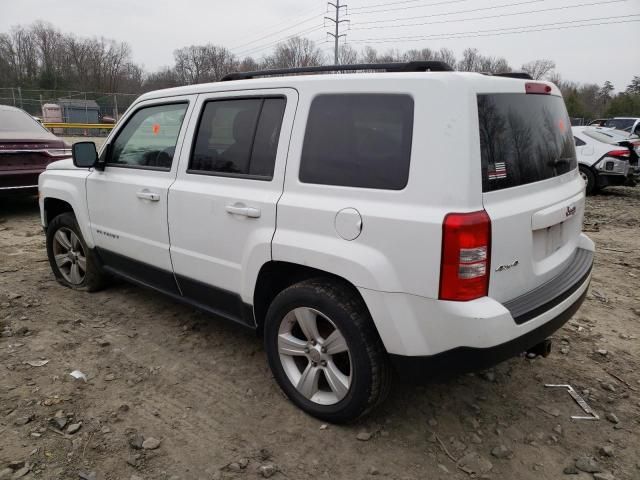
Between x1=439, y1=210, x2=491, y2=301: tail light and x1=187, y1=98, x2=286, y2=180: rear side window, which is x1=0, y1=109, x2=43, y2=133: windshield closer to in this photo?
x1=187, y1=98, x2=286, y2=180: rear side window

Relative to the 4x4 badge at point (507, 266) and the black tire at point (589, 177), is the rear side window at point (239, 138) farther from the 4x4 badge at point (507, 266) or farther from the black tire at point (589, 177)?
the black tire at point (589, 177)

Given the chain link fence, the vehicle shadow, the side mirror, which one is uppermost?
the chain link fence

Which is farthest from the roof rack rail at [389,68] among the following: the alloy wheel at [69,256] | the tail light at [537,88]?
the alloy wheel at [69,256]

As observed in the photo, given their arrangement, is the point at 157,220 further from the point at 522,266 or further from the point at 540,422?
the point at 540,422

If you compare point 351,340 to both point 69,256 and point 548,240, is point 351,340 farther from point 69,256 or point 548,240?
point 69,256

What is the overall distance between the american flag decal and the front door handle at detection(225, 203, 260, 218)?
1243mm

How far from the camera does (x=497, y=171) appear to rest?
7.40 ft

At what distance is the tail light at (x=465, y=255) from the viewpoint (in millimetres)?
2078

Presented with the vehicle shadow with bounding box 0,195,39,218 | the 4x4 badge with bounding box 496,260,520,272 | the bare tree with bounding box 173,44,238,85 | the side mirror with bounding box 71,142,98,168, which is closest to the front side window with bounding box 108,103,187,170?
the side mirror with bounding box 71,142,98,168

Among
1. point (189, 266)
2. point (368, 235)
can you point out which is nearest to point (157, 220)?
point (189, 266)

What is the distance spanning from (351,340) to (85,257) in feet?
9.96

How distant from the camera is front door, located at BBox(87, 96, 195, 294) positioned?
3.40 m

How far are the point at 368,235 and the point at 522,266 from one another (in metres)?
0.77

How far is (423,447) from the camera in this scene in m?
2.59
